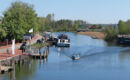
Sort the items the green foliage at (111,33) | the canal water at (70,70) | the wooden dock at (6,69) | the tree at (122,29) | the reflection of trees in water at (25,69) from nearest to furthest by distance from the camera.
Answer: the wooden dock at (6,69) < the canal water at (70,70) < the reflection of trees in water at (25,69) < the green foliage at (111,33) < the tree at (122,29)

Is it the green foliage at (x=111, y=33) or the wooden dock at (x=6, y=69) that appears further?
the green foliage at (x=111, y=33)

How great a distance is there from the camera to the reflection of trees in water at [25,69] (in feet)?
113

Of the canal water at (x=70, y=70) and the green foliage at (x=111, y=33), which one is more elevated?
the green foliage at (x=111, y=33)

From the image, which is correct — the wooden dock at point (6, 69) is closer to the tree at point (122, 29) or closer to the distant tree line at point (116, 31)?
the distant tree line at point (116, 31)

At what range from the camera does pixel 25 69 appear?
37.5 m

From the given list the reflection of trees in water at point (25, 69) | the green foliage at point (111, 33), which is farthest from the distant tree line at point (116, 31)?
the reflection of trees in water at point (25, 69)

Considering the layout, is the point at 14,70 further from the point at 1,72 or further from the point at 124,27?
the point at 124,27

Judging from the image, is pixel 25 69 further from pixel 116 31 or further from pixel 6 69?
pixel 116 31

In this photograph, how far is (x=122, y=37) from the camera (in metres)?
88.5

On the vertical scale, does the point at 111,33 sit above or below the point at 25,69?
above

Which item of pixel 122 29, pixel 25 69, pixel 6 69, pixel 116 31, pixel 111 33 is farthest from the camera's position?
pixel 122 29

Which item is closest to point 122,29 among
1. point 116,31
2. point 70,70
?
point 116,31

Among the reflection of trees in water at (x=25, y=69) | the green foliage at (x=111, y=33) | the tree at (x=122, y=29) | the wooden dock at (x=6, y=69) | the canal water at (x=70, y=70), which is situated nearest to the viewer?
the wooden dock at (x=6, y=69)

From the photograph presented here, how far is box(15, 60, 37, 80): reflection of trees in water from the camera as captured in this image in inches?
1351
